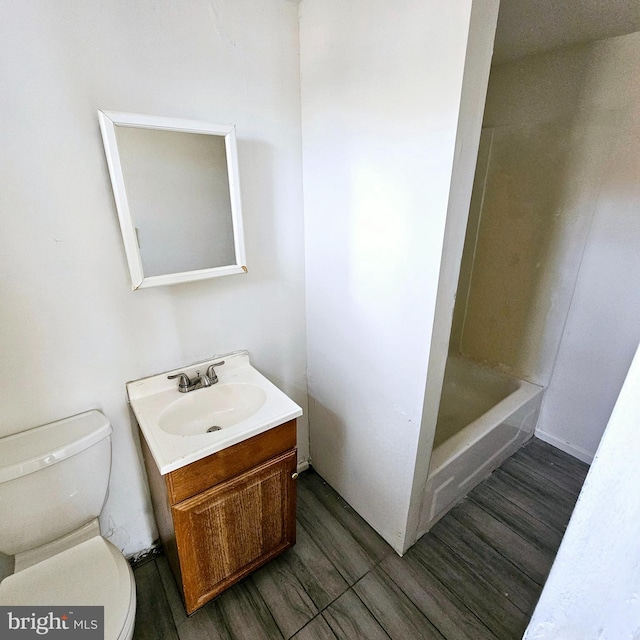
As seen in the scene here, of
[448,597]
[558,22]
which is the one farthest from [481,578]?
[558,22]

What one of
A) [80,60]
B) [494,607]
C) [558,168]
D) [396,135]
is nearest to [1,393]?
[80,60]

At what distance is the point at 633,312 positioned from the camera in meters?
1.80

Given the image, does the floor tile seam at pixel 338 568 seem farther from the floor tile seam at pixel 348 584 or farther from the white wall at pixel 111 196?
the white wall at pixel 111 196

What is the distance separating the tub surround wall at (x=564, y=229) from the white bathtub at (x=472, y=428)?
163 mm

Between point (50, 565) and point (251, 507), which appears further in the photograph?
point (251, 507)

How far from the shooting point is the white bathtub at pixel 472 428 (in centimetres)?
161

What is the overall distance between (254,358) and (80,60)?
48.0 inches

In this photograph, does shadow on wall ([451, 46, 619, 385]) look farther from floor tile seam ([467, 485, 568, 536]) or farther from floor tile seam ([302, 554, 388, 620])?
floor tile seam ([302, 554, 388, 620])

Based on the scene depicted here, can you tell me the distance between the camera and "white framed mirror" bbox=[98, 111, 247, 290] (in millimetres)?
1099

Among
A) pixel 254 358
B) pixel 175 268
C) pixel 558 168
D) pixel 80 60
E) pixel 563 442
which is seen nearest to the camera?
pixel 80 60

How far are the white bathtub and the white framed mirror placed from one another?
1.31m

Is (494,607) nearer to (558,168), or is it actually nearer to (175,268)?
(175,268)

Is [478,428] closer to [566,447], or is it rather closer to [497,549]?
[497,549]

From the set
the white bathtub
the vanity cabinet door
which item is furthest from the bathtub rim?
the vanity cabinet door
